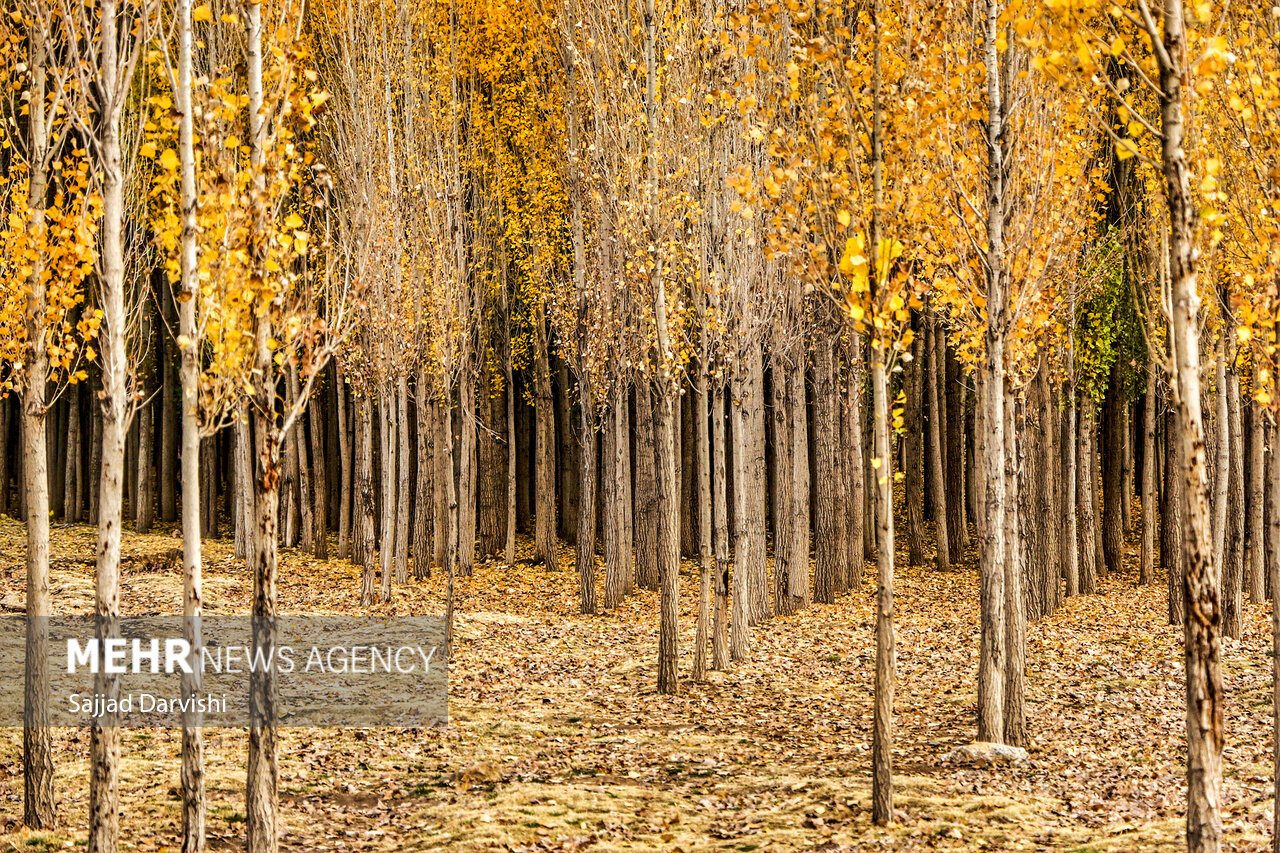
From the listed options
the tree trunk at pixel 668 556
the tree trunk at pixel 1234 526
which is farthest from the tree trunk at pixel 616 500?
the tree trunk at pixel 1234 526

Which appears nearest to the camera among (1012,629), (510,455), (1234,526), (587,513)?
(1012,629)

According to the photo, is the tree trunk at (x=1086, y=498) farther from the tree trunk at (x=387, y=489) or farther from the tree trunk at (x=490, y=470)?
the tree trunk at (x=387, y=489)

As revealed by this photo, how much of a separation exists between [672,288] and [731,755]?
18.2ft

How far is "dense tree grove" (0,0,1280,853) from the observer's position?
6.23 meters

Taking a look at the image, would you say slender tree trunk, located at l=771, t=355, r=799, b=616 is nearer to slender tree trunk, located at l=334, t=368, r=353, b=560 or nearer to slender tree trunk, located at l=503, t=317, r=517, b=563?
slender tree trunk, located at l=503, t=317, r=517, b=563

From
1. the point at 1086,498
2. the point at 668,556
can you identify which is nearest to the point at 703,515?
the point at 668,556

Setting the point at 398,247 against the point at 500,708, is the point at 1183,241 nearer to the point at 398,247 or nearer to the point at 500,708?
the point at 500,708

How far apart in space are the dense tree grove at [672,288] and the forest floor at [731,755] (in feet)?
2.17

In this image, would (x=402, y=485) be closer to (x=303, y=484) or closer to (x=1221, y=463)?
(x=303, y=484)

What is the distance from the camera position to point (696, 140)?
12.5m

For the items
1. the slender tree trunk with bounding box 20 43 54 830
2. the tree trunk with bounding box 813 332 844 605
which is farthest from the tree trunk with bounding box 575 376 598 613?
the slender tree trunk with bounding box 20 43 54 830

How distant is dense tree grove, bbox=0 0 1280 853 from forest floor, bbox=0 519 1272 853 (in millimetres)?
661

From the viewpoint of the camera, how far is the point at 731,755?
387 inches

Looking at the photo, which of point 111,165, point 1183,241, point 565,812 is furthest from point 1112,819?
point 111,165
